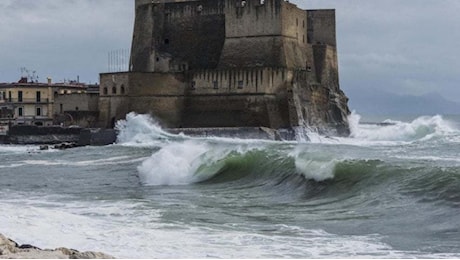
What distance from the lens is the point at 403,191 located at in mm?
15438

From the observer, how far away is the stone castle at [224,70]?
39094 millimetres

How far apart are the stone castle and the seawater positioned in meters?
13.1

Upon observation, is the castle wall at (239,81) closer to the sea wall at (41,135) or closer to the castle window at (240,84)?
the castle window at (240,84)

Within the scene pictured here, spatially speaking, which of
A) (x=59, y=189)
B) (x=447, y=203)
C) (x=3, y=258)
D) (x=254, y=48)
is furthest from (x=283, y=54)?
(x=3, y=258)

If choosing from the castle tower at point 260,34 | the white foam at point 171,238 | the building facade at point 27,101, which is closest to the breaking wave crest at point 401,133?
the castle tower at point 260,34

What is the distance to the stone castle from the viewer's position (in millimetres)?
39094

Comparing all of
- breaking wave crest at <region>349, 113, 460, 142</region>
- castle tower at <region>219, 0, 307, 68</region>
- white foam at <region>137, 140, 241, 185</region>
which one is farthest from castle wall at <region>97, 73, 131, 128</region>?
white foam at <region>137, 140, 241, 185</region>

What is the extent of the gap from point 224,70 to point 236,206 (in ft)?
80.3

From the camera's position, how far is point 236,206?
15.5 meters

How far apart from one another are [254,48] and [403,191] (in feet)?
85.0

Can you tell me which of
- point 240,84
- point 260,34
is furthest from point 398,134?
point 240,84

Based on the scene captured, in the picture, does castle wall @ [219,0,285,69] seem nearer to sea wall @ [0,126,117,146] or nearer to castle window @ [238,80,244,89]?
castle window @ [238,80,244,89]

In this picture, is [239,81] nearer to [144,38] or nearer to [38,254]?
[144,38]

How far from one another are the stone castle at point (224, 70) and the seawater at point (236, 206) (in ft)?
42.9
